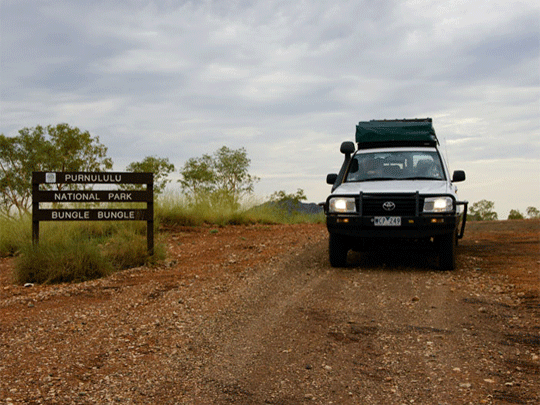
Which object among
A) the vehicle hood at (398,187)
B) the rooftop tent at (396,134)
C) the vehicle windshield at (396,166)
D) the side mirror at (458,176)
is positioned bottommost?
the vehicle hood at (398,187)

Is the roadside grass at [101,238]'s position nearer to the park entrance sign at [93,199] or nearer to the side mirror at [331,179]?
the park entrance sign at [93,199]

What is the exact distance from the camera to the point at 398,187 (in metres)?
8.20

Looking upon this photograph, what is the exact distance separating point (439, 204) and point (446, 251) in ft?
2.69

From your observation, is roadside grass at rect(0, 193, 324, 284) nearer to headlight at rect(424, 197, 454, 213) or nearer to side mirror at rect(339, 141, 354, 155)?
side mirror at rect(339, 141, 354, 155)

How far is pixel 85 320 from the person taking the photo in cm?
611

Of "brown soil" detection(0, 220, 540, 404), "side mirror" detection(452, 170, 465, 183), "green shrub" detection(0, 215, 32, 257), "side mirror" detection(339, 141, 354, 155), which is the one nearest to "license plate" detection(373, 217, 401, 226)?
"brown soil" detection(0, 220, 540, 404)

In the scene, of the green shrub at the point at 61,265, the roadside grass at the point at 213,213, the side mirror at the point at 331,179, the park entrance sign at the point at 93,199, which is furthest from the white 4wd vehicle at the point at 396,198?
the roadside grass at the point at 213,213

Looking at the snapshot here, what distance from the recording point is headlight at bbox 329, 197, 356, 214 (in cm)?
811

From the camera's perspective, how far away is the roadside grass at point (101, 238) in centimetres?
892

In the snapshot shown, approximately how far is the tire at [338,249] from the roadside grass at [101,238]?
340 centimetres

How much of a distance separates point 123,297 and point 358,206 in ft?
11.7

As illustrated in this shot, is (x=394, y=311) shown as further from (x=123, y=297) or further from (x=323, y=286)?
(x=123, y=297)

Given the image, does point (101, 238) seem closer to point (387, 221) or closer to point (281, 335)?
point (387, 221)

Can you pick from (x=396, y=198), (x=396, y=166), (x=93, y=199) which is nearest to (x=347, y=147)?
(x=396, y=166)
